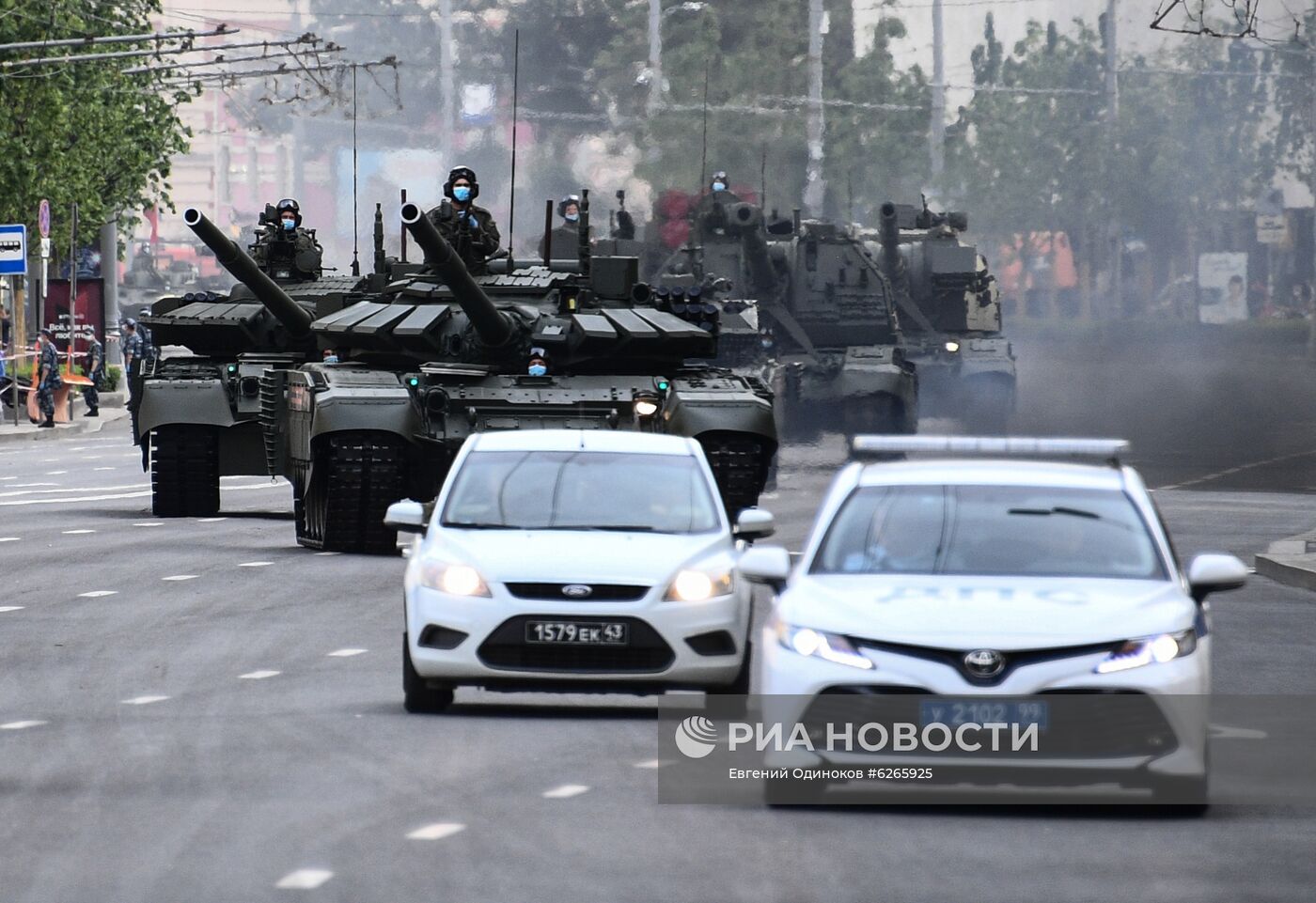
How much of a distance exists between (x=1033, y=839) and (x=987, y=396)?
112 feet

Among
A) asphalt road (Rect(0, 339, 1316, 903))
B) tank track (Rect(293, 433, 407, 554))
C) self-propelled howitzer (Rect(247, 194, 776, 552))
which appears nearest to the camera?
asphalt road (Rect(0, 339, 1316, 903))

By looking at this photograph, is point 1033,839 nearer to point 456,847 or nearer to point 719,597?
point 456,847

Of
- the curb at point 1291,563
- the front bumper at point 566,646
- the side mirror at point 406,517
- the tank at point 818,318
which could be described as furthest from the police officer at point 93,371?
the front bumper at point 566,646

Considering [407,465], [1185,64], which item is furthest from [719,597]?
[1185,64]

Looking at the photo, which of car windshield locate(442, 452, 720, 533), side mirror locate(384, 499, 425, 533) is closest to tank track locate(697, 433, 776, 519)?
car windshield locate(442, 452, 720, 533)

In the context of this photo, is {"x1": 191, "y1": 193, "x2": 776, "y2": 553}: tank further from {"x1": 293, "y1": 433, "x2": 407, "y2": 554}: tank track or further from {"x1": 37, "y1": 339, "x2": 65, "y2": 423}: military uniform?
{"x1": 37, "y1": 339, "x2": 65, "y2": 423}: military uniform

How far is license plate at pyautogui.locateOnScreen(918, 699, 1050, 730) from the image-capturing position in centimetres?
1002

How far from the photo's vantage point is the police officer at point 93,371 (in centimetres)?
5381

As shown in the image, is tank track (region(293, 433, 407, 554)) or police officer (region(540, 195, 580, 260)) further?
police officer (region(540, 195, 580, 260))

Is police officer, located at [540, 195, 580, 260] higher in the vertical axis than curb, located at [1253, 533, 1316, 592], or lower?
higher

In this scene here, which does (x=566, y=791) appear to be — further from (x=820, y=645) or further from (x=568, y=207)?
(x=568, y=207)

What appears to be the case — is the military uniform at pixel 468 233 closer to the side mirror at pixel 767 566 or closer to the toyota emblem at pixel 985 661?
the side mirror at pixel 767 566

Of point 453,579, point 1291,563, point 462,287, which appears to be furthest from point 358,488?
point 453,579

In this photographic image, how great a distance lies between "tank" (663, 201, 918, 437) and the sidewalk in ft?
41.8
